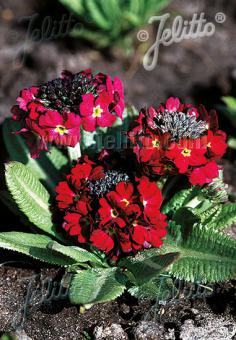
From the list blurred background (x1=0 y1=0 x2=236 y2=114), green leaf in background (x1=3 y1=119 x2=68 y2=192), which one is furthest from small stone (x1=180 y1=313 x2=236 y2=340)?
blurred background (x1=0 y1=0 x2=236 y2=114)

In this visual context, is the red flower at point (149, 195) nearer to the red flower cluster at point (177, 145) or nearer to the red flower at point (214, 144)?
the red flower cluster at point (177, 145)

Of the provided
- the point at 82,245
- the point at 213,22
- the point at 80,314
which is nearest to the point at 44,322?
the point at 80,314

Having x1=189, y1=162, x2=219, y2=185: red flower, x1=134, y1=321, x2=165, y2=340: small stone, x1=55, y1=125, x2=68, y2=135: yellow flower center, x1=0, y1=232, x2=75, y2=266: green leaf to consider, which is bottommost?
x1=134, y1=321, x2=165, y2=340: small stone

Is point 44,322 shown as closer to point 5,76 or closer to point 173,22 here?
point 5,76

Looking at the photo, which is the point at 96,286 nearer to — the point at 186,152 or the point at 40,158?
the point at 186,152

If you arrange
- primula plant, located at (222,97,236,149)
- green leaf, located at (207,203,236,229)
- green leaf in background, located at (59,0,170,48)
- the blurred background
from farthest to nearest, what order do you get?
the blurred background, green leaf in background, located at (59,0,170,48), primula plant, located at (222,97,236,149), green leaf, located at (207,203,236,229)

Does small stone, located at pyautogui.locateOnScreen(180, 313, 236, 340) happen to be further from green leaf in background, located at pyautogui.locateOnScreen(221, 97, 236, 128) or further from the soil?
green leaf in background, located at pyautogui.locateOnScreen(221, 97, 236, 128)
